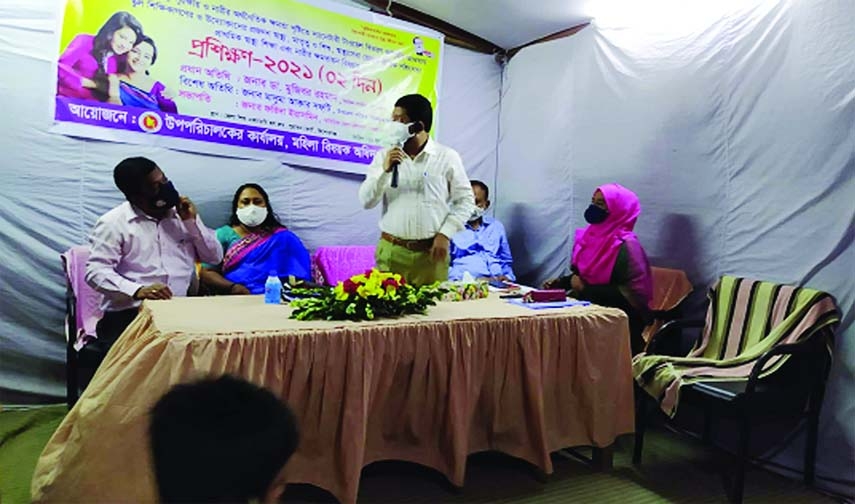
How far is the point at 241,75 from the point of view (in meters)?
3.45

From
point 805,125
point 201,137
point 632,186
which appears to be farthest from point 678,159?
point 201,137

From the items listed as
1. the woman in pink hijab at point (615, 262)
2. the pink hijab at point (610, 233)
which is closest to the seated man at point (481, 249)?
the woman in pink hijab at point (615, 262)

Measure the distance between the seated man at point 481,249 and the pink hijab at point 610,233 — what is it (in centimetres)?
86

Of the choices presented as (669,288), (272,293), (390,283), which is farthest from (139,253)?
(669,288)

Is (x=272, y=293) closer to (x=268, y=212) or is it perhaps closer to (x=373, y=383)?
(x=373, y=383)

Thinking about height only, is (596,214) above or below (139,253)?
above

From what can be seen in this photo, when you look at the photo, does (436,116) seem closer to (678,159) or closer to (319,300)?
(678,159)

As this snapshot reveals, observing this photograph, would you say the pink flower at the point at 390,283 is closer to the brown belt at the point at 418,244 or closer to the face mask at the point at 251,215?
the brown belt at the point at 418,244

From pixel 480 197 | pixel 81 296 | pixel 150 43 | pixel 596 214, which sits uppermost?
pixel 150 43

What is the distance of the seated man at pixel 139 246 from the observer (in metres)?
2.52

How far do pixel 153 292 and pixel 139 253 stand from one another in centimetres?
36

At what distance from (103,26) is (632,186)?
3018 mm

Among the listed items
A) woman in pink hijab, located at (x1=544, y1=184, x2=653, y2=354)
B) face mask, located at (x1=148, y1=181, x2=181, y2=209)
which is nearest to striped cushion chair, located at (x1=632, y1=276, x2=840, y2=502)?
woman in pink hijab, located at (x1=544, y1=184, x2=653, y2=354)

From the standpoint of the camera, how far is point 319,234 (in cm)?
384
